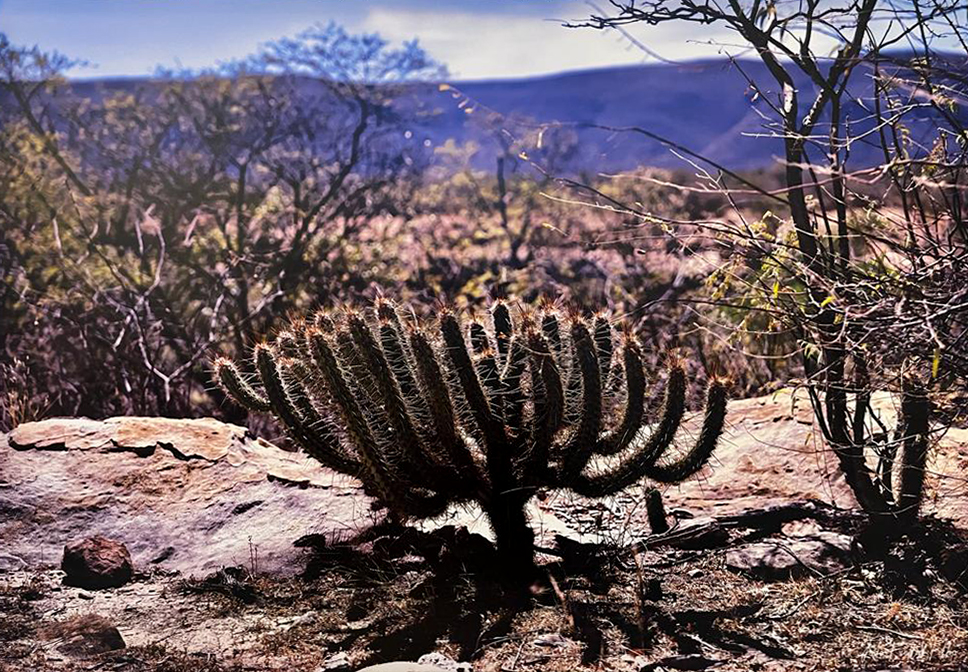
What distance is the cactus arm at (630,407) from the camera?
3.82 metres

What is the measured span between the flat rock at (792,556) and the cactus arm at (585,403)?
67 centimetres

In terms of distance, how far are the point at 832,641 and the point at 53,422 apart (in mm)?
3560

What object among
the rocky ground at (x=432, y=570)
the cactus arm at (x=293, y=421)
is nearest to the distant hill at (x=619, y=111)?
the cactus arm at (x=293, y=421)

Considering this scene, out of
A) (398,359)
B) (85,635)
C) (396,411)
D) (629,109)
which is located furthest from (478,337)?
(629,109)

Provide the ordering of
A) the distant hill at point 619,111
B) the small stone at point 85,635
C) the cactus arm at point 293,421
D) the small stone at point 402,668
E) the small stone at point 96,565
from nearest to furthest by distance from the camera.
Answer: the small stone at point 402,668
the small stone at point 85,635
the cactus arm at point 293,421
the small stone at point 96,565
the distant hill at point 619,111

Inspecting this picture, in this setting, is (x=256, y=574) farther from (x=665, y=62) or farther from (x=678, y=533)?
(x=665, y=62)

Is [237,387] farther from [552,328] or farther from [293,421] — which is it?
[552,328]

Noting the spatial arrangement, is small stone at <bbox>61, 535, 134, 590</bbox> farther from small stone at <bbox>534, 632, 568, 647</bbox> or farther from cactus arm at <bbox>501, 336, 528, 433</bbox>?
small stone at <bbox>534, 632, 568, 647</bbox>

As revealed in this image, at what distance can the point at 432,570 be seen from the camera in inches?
155

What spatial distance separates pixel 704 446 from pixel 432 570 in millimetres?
1035

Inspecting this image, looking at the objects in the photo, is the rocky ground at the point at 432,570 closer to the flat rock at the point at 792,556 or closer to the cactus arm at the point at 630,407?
the flat rock at the point at 792,556

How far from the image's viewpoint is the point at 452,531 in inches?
159

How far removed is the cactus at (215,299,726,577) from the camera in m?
3.76

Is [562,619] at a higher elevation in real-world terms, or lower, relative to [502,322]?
lower
